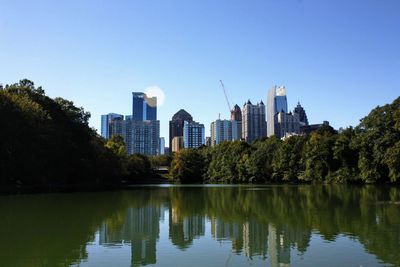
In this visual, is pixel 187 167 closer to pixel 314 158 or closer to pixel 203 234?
pixel 314 158

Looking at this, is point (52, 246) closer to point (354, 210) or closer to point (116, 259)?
point (116, 259)

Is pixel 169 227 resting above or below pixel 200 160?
below

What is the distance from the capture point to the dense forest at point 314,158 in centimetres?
7200

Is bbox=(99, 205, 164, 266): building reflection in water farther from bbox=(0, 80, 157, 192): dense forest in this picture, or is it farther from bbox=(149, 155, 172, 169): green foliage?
bbox=(149, 155, 172, 169): green foliage

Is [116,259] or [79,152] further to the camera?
[79,152]

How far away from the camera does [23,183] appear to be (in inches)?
2272

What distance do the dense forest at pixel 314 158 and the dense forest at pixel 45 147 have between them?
31895 mm

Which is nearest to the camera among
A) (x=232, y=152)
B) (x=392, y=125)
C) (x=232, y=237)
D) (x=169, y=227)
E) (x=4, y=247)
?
(x=4, y=247)

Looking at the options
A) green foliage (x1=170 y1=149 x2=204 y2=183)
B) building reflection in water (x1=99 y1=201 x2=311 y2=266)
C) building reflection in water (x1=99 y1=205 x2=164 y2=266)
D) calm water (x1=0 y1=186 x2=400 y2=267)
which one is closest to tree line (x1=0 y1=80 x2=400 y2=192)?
green foliage (x1=170 y1=149 x2=204 y2=183)

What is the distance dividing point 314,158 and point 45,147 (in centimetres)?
4895

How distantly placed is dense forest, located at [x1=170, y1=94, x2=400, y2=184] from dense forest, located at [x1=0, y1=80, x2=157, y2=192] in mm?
31895

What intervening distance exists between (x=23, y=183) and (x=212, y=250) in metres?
46.2

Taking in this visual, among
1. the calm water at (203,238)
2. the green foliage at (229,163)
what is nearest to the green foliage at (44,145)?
the calm water at (203,238)

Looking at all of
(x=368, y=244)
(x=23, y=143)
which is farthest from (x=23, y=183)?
(x=368, y=244)
